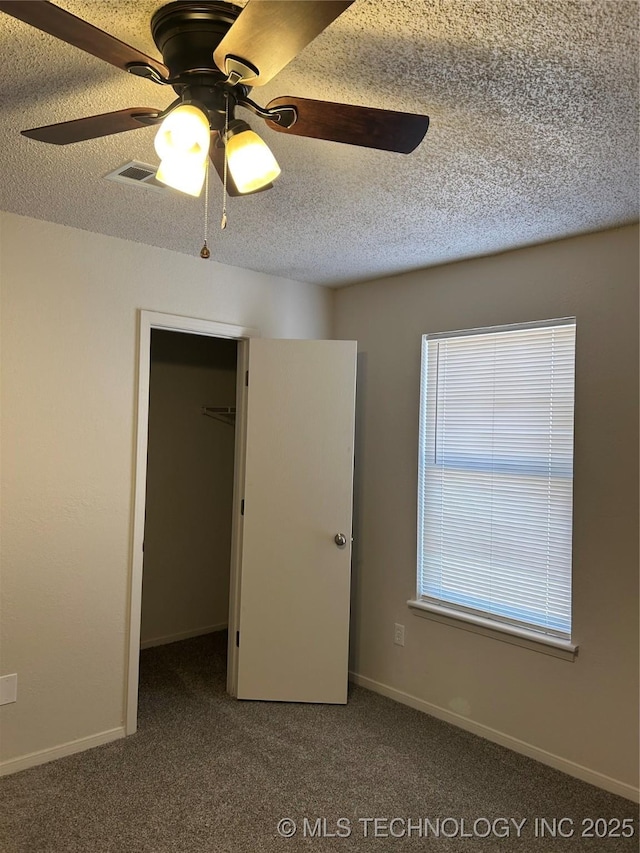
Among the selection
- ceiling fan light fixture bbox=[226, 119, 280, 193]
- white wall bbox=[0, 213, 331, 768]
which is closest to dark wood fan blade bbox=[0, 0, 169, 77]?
ceiling fan light fixture bbox=[226, 119, 280, 193]

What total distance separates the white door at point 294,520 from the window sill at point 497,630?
18.5 inches

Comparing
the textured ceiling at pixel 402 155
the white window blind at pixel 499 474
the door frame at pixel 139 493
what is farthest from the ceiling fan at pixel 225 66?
the white window blind at pixel 499 474

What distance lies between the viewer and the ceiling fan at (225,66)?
114 centimetres

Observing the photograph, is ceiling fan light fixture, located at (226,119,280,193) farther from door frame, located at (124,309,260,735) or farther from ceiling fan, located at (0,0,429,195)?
door frame, located at (124,309,260,735)

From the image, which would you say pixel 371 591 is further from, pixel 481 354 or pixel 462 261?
pixel 462 261

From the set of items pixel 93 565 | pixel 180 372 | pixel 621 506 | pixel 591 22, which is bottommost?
pixel 93 565

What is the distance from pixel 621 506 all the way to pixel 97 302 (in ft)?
8.56

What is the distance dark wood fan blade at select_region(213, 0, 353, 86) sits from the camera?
3.62 ft

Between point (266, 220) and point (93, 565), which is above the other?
point (266, 220)

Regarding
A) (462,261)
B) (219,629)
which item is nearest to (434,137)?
(462,261)

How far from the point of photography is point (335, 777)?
111 inches

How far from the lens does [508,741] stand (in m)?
3.14

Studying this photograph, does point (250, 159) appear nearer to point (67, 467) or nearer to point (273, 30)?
point (273, 30)

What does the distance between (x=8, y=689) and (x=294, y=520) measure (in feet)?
→ 5.28
